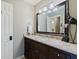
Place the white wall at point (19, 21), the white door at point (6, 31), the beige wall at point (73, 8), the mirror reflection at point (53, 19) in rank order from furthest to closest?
the white wall at point (19, 21) < the white door at point (6, 31) < the mirror reflection at point (53, 19) < the beige wall at point (73, 8)

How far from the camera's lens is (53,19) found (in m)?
2.75

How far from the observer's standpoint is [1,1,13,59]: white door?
8.98ft

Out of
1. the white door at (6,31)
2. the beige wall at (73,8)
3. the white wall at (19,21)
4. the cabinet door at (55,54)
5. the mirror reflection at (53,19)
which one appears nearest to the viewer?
the cabinet door at (55,54)

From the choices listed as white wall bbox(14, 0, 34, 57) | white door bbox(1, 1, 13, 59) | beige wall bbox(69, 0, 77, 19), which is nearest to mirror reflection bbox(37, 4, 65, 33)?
beige wall bbox(69, 0, 77, 19)

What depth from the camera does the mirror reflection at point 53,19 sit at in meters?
2.39

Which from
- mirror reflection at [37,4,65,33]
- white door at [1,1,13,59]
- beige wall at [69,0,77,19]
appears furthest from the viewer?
white door at [1,1,13,59]

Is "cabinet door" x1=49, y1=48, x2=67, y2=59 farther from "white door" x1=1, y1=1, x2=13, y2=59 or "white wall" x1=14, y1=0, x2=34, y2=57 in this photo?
"white wall" x1=14, y1=0, x2=34, y2=57

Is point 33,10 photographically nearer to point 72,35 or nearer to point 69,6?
point 69,6

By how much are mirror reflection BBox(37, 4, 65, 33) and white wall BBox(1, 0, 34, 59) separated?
26.9 inches

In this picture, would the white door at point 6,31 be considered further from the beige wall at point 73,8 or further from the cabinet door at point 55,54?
the beige wall at point 73,8

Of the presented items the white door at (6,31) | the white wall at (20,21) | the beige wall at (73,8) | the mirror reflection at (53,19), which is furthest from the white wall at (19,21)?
the beige wall at (73,8)

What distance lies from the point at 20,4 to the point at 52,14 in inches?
60.6

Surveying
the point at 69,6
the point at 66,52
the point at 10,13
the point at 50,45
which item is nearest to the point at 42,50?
the point at 50,45

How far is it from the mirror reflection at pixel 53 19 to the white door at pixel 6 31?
3.94 feet
